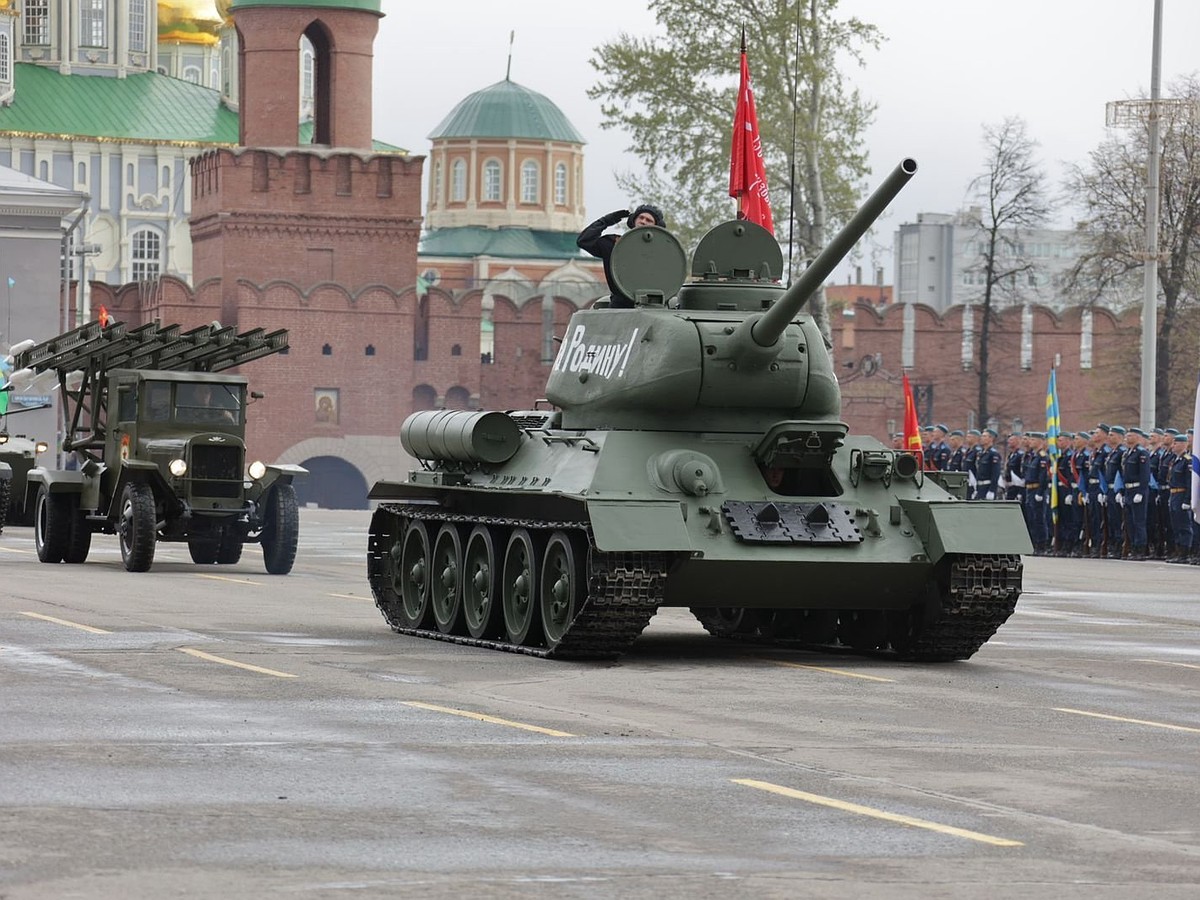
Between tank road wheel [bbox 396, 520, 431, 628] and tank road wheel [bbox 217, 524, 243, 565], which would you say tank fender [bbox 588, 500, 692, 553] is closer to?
tank road wheel [bbox 396, 520, 431, 628]

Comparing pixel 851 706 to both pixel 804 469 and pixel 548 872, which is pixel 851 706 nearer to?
pixel 804 469

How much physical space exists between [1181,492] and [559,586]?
1824 cm

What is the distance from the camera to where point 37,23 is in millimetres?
128375

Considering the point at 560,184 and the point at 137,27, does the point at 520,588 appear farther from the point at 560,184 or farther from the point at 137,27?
the point at 137,27

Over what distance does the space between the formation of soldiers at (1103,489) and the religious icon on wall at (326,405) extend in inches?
1635

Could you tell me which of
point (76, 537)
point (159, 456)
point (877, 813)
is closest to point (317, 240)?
point (76, 537)

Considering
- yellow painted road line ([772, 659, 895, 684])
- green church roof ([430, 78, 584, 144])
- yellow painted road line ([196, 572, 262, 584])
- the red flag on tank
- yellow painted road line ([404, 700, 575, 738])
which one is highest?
A: green church roof ([430, 78, 584, 144])

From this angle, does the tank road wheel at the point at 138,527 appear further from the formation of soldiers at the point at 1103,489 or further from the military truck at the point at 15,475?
the formation of soldiers at the point at 1103,489

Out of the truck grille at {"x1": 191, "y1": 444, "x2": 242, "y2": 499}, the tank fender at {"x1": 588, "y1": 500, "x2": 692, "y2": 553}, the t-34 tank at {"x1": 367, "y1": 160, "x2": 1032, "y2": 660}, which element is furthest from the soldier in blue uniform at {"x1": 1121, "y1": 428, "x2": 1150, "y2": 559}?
the tank fender at {"x1": 588, "y1": 500, "x2": 692, "y2": 553}

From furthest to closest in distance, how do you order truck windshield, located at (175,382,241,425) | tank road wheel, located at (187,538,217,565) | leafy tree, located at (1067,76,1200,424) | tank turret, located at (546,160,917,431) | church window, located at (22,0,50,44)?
church window, located at (22,0,50,44) < leafy tree, located at (1067,76,1200,424) < tank road wheel, located at (187,538,217,565) < truck windshield, located at (175,382,241,425) < tank turret, located at (546,160,917,431)

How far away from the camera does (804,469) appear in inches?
602

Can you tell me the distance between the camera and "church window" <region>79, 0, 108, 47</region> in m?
127

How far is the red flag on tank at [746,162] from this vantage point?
1340 inches

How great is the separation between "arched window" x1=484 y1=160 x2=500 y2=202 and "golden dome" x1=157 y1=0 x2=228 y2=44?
23.5 metres
